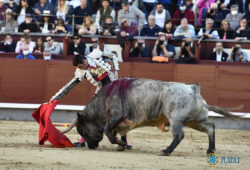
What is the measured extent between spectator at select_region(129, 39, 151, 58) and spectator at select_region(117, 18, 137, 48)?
186mm

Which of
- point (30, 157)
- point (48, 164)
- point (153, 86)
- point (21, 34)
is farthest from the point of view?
point (21, 34)

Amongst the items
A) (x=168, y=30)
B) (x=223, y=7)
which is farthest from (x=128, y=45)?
(x=223, y=7)

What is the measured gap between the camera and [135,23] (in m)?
12.5

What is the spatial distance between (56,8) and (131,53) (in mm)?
1804

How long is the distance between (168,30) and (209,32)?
766 millimetres

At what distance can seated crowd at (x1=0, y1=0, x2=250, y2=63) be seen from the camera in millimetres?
12203

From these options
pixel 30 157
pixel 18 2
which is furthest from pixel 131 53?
pixel 30 157

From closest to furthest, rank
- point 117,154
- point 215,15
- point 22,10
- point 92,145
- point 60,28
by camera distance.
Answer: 1. point 117,154
2. point 92,145
3. point 215,15
4. point 60,28
5. point 22,10

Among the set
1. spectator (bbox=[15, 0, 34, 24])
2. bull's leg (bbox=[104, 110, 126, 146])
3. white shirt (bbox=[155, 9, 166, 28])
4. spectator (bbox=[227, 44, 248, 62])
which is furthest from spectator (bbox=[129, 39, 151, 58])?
bull's leg (bbox=[104, 110, 126, 146])

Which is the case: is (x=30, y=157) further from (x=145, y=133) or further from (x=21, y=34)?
(x=21, y=34)

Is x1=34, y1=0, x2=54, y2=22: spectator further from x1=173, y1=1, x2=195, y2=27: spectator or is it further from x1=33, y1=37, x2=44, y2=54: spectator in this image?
x1=173, y1=1, x2=195, y2=27: spectator

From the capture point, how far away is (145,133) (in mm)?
10641

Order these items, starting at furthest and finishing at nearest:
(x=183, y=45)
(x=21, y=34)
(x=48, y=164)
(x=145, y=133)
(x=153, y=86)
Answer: (x=21, y=34), (x=183, y=45), (x=145, y=133), (x=153, y=86), (x=48, y=164)

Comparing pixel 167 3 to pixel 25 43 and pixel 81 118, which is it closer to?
pixel 25 43
